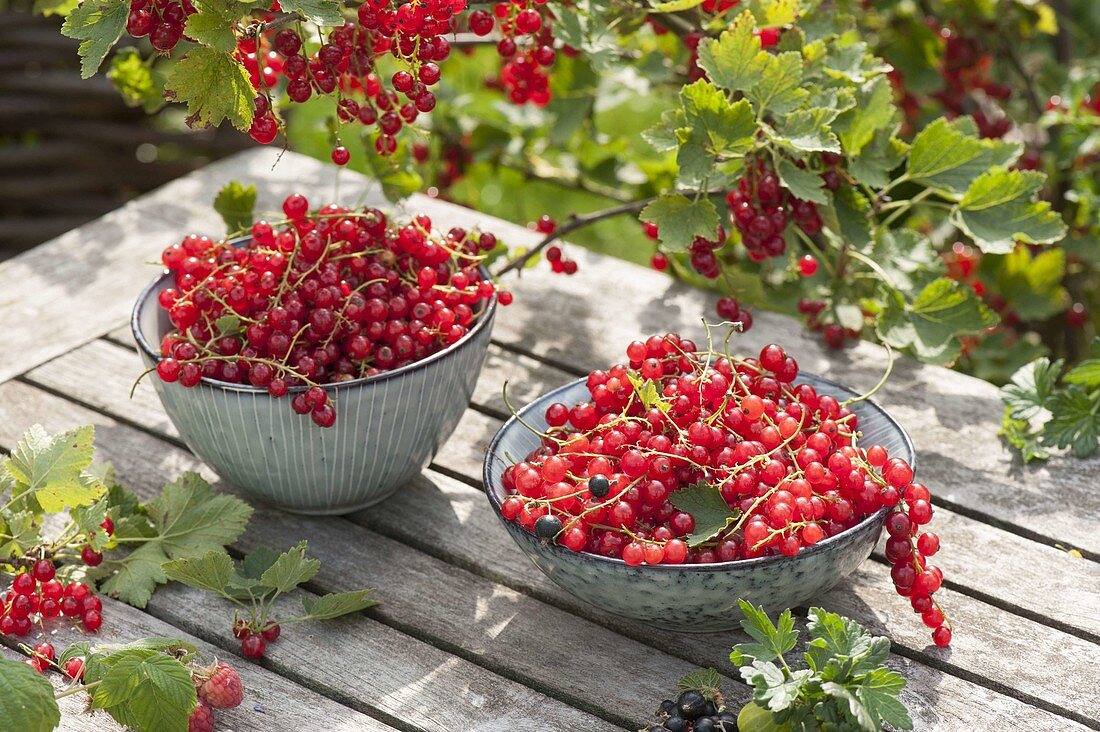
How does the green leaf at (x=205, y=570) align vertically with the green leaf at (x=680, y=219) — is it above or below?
below

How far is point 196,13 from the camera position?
1.13 m

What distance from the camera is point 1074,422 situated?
144 cm

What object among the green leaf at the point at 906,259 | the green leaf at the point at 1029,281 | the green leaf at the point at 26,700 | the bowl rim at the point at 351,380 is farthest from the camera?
the green leaf at the point at 1029,281

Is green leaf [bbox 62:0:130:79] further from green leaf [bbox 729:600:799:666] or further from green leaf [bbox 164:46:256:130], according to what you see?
green leaf [bbox 729:600:799:666]

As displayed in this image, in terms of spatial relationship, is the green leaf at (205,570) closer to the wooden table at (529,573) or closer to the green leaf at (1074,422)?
the wooden table at (529,573)

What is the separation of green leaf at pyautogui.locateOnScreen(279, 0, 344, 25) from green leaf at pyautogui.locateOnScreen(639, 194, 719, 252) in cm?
46

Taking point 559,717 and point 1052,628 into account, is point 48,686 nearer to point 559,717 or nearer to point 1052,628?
point 559,717

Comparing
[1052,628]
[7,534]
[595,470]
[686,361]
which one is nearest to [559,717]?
[595,470]

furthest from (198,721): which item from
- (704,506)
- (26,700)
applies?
(704,506)

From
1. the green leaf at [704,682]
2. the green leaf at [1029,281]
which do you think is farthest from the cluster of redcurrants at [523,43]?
the green leaf at [1029,281]

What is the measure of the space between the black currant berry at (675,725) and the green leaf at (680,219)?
22.8 inches

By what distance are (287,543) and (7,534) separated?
0.28 metres

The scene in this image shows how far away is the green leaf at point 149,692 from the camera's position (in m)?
1.02

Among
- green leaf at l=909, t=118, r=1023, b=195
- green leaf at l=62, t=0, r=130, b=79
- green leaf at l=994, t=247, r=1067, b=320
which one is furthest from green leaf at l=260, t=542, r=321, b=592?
green leaf at l=994, t=247, r=1067, b=320
